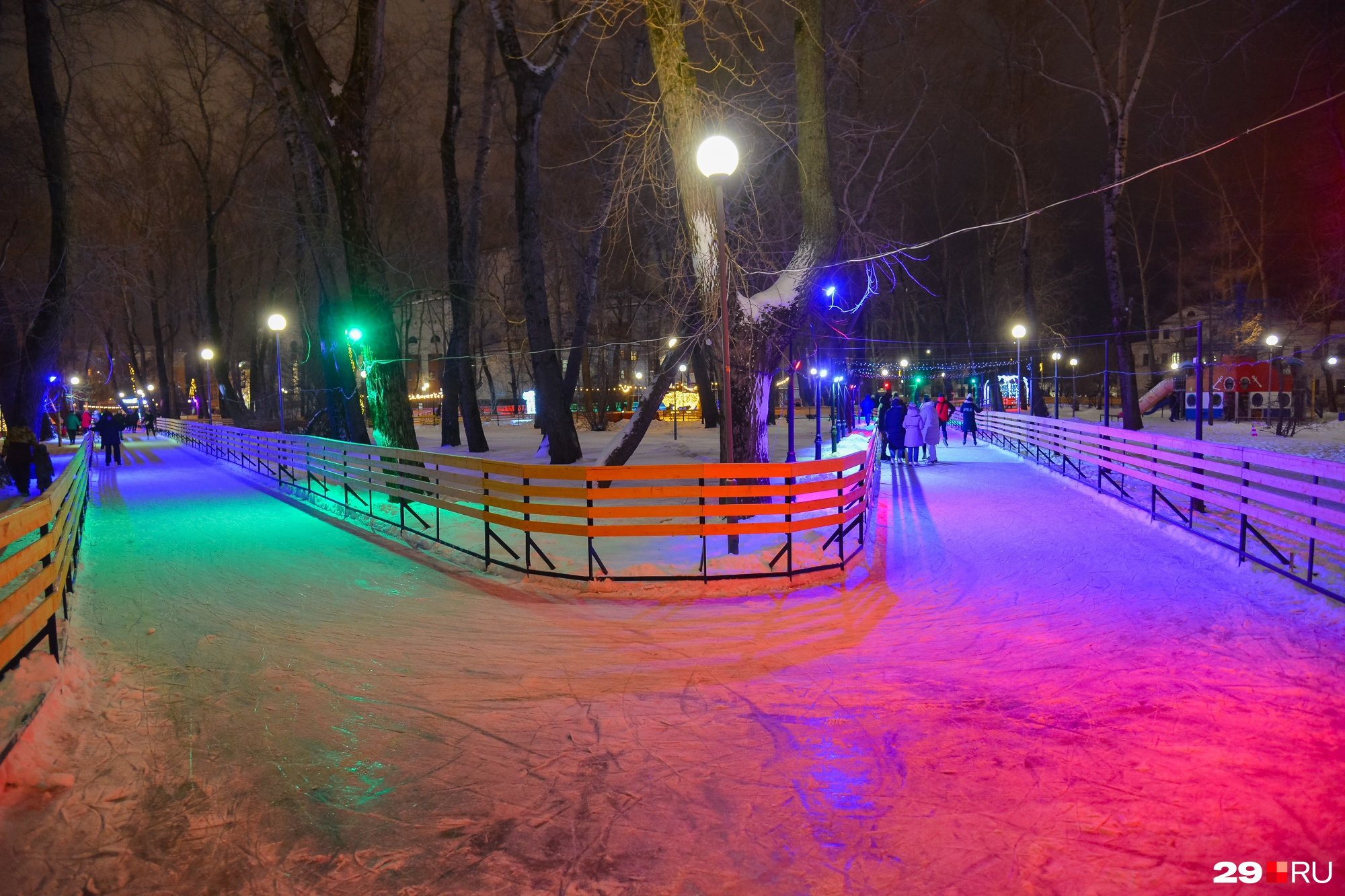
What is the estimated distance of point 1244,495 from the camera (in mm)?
8367

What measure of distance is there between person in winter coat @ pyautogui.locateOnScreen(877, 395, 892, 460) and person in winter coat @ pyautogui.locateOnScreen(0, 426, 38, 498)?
18.6 metres

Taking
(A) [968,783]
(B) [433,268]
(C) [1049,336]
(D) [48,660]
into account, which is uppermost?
(B) [433,268]

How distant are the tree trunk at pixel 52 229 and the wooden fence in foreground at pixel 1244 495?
2106 cm

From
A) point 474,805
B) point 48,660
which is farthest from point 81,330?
point 474,805

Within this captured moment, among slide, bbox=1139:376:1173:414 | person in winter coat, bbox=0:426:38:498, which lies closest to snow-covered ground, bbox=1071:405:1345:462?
slide, bbox=1139:376:1173:414

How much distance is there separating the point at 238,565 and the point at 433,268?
116 ft

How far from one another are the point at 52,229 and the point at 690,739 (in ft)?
68.5

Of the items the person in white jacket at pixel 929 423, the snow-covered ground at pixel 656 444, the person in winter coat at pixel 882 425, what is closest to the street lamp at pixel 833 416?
the snow-covered ground at pixel 656 444

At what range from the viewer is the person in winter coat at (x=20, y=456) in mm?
15875

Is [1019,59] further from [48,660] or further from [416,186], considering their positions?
[48,660]

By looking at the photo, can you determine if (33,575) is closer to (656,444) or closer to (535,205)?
(535,205)

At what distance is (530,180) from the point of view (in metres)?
16.9

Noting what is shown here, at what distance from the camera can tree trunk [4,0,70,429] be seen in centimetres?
1705

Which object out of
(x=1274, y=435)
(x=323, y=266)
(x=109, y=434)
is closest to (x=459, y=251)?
(x=323, y=266)
